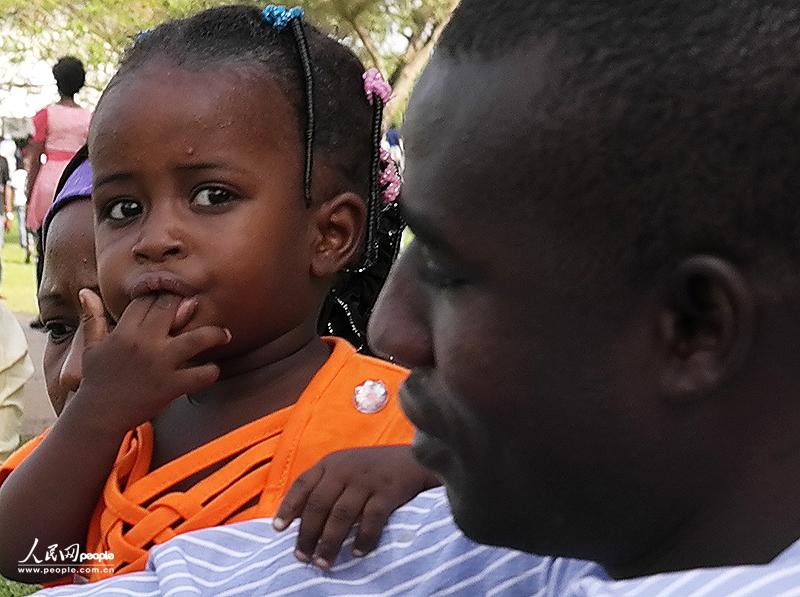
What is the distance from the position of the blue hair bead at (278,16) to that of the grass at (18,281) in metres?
9.20

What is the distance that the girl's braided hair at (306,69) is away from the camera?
2.61 m

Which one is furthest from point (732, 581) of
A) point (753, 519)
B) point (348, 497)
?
point (348, 497)

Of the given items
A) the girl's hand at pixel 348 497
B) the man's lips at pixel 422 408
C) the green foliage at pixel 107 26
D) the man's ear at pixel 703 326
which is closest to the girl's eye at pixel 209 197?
the girl's hand at pixel 348 497

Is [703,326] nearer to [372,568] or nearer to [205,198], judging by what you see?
[372,568]

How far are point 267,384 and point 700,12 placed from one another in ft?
5.56

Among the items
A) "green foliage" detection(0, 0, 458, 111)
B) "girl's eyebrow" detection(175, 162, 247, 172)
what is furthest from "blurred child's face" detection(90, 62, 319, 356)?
"green foliage" detection(0, 0, 458, 111)

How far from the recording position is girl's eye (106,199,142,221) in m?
2.53

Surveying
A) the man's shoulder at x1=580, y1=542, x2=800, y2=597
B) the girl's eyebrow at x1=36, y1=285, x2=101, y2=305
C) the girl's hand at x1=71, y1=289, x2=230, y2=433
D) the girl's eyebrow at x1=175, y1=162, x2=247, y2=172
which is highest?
the girl's eyebrow at x1=175, y1=162, x2=247, y2=172

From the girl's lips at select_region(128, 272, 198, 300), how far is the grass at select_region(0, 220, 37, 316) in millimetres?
9389

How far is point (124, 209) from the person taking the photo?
8.36 ft

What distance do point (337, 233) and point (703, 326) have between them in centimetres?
166

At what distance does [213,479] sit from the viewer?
7.85ft

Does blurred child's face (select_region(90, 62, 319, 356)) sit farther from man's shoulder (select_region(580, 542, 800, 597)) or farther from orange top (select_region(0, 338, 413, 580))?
man's shoulder (select_region(580, 542, 800, 597))

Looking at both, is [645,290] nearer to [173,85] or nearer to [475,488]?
[475,488]
